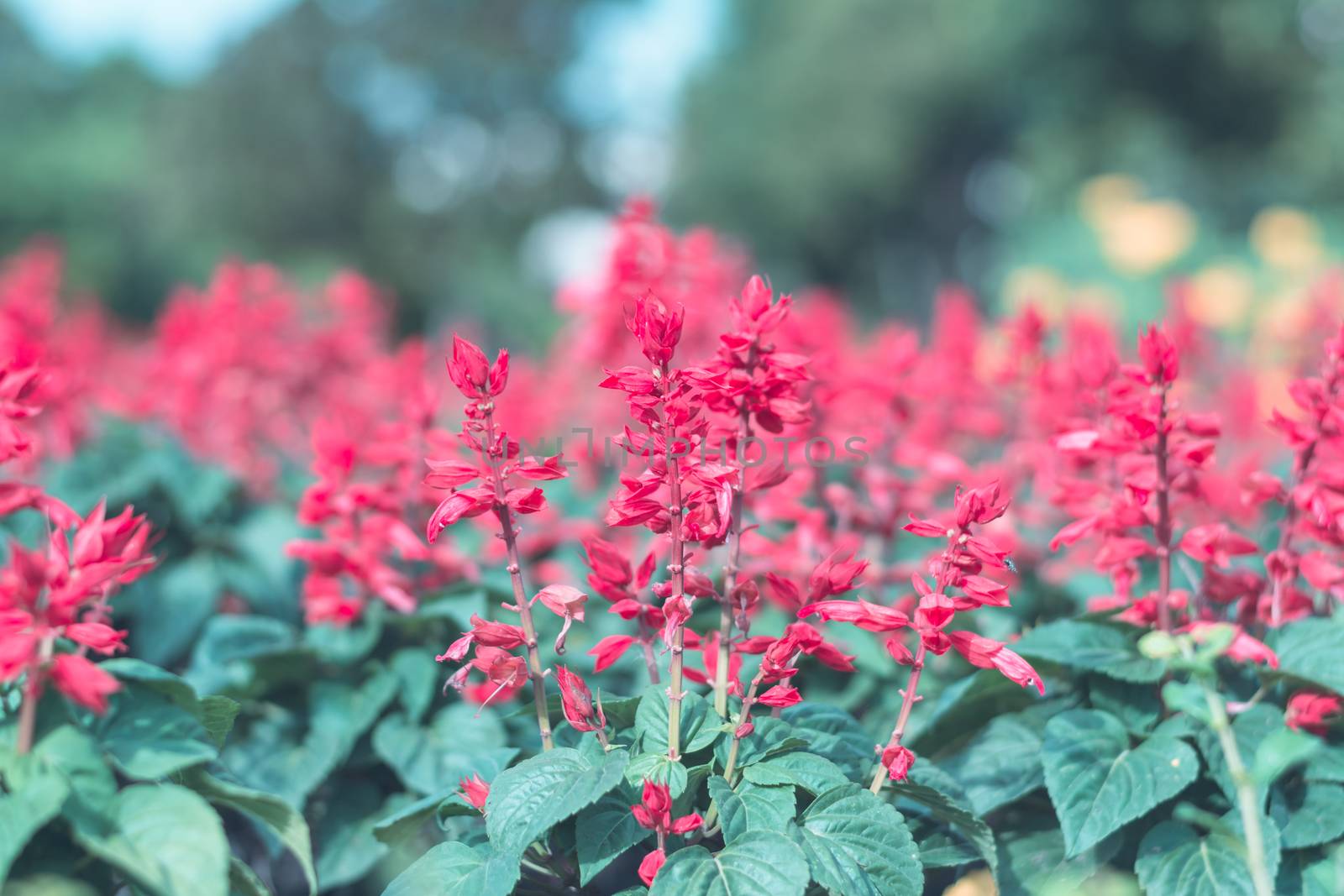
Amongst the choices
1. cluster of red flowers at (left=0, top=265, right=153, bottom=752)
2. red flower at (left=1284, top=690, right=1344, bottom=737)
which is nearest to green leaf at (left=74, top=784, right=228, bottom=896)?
cluster of red flowers at (left=0, top=265, right=153, bottom=752)

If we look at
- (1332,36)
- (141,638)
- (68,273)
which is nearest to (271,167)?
(68,273)

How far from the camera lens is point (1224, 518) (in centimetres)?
257

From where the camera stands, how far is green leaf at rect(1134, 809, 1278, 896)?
1.49 metres

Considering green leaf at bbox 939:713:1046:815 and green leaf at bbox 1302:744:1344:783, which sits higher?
green leaf at bbox 1302:744:1344:783

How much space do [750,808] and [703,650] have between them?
0.30 metres

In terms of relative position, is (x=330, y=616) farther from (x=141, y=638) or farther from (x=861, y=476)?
(x=861, y=476)

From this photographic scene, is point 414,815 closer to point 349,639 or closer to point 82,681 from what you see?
point 82,681

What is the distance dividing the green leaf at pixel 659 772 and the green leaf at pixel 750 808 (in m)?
0.04

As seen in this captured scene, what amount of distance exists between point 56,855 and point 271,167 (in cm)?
2170

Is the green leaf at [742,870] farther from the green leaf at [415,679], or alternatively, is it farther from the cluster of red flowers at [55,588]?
the green leaf at [415,679]

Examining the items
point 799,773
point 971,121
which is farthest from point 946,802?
point 971,121

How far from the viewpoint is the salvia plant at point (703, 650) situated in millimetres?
1320

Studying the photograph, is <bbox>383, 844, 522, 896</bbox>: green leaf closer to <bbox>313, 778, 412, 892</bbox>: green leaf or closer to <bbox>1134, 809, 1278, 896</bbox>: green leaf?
<bbox>313, 778, 412, 892</bbox>: green leaf

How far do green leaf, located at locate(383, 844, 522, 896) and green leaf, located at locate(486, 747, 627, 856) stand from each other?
0.03 meters
